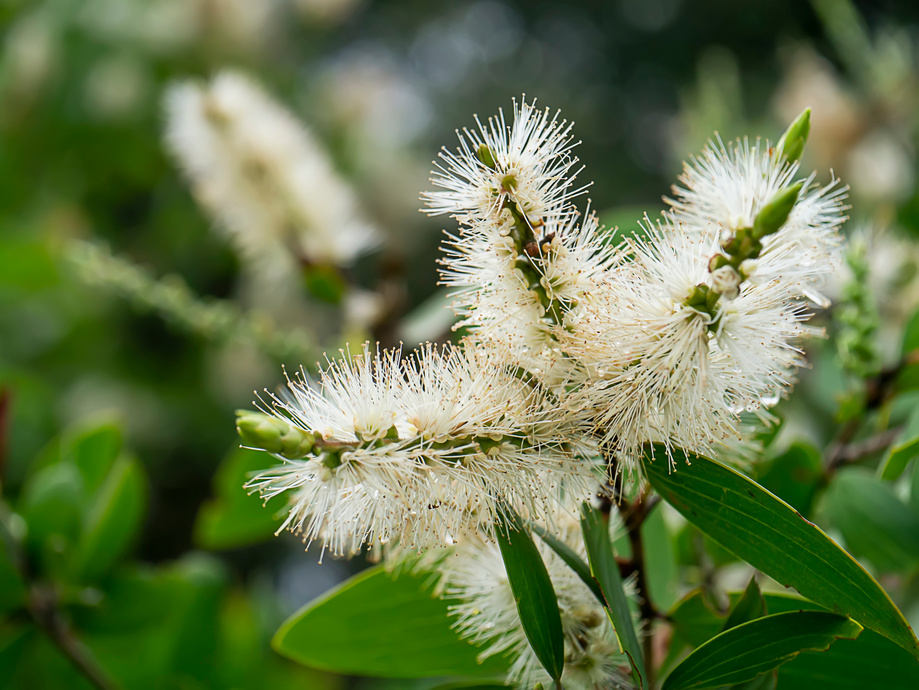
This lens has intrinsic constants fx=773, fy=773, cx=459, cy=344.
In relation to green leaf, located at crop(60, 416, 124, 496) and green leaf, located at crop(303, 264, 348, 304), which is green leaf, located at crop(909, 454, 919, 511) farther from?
green leaf, located at crop(60, 416, 124, 496)

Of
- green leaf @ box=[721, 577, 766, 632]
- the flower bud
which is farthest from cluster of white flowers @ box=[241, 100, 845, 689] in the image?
green leaf @ box=[721, 577, 766, 632]

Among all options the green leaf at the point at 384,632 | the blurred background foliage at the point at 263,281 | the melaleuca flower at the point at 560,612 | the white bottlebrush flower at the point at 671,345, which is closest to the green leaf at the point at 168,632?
the blurred background foliage at the point at 263,281

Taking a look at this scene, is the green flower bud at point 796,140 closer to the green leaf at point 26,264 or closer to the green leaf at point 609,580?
the green leaf at point 609,580

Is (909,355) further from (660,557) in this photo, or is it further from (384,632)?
(384,632)

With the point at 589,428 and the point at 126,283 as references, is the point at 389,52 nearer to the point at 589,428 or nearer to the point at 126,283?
the point at 126,283

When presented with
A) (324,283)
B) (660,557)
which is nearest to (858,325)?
(660,557)

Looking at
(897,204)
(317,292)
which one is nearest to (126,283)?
(317,292)
